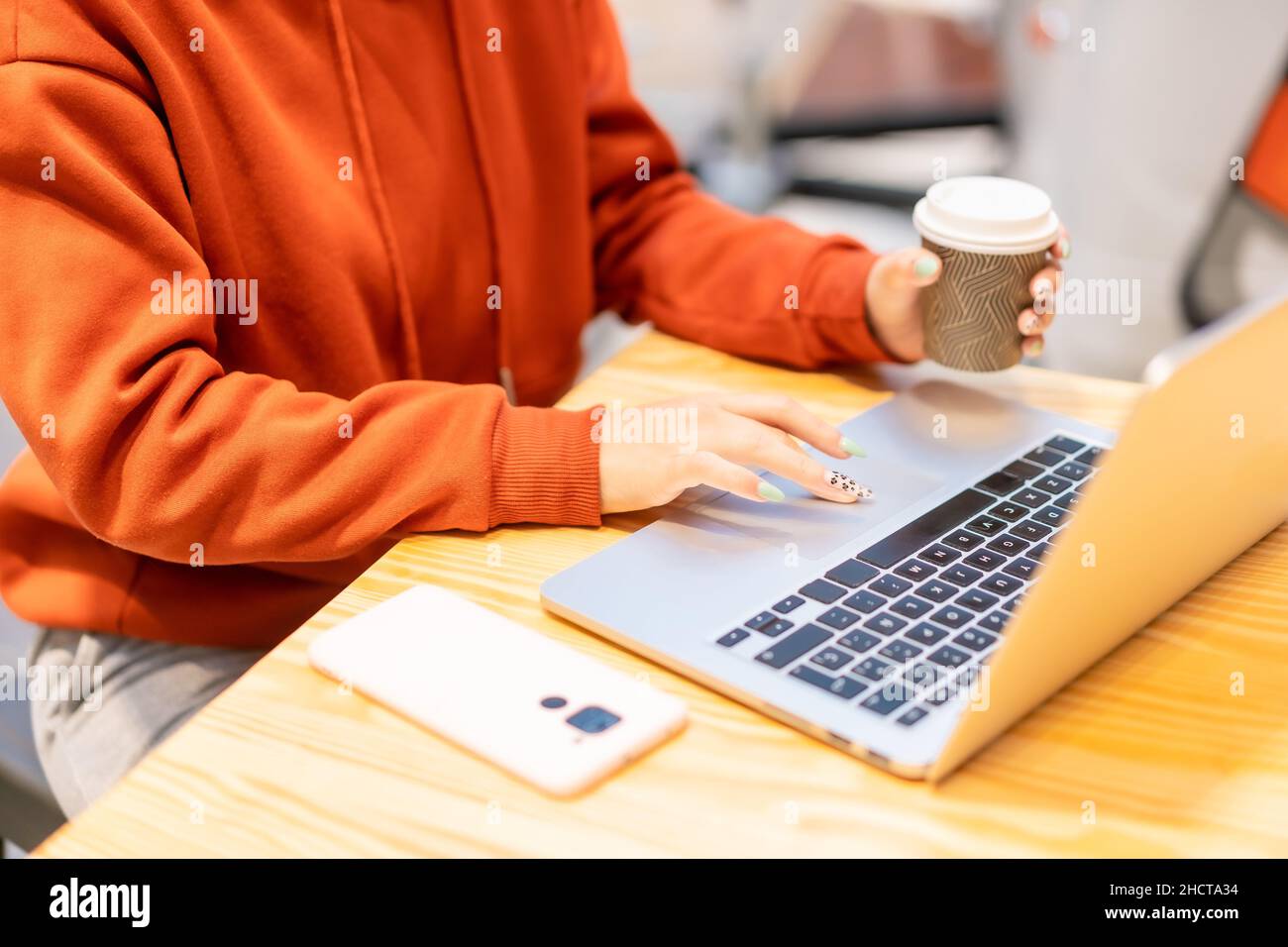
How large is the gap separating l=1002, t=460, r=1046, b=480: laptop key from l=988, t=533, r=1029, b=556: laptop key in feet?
0.28

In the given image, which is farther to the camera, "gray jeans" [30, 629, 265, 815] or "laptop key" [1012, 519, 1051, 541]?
"gray jeans" [30, 629, 265, 815]

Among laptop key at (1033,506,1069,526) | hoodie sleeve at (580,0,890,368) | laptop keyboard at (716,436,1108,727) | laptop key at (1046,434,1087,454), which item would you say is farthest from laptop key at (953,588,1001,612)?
hoodie sleeve at (580,0,890,368)

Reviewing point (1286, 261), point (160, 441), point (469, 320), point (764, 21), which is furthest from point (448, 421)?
point (764, 21)

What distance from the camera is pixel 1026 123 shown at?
1823mm

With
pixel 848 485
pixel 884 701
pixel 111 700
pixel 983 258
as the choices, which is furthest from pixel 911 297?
pixel 111 700

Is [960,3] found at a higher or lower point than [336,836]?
higher

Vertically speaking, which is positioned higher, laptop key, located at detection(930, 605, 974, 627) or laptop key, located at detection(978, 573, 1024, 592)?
laptop key, located at detection(978, 573, 1024, 592)

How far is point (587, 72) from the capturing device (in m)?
1.17

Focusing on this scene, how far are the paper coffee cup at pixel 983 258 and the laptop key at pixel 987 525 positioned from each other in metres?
0.17

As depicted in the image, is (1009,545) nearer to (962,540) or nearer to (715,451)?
(962,540)

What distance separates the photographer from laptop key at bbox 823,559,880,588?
0.69 m

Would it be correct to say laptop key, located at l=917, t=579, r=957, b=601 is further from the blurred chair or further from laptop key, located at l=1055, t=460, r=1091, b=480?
the blurred chair
